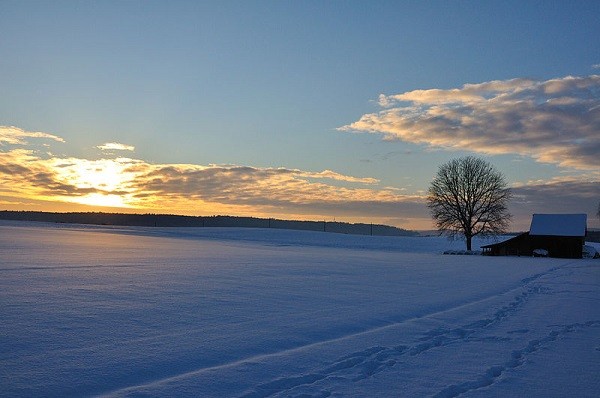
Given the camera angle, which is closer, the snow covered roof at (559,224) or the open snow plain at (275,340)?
the open snow plain at (275,340)

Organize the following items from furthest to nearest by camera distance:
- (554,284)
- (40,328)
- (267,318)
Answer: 1. (554,284)
2. (267,318)
3. (40,328)

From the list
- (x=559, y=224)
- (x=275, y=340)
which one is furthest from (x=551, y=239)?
Answer: (x=275, y=340)

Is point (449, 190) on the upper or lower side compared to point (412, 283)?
upper

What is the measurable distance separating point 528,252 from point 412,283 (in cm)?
4452

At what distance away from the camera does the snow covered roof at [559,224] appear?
54697 millimetres

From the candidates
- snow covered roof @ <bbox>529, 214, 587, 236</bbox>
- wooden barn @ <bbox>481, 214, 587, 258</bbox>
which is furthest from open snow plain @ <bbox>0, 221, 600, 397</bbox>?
snow covered roof @ <bbox>529, 214, 587, 236</bbox>

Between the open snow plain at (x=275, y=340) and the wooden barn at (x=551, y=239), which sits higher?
the wooden barn at (x=551, y=239)

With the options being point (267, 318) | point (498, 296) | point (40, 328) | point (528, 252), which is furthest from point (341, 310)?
point (528, 252)

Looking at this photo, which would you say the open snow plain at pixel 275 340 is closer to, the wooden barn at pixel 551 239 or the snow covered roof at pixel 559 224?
the wooden barn at pixel 551 239

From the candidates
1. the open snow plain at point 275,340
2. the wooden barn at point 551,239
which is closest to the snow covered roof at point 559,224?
the wooden barn at point 551,239

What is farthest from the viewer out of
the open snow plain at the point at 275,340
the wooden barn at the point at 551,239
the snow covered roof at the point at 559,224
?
the snow covered roof at the point at 559,224

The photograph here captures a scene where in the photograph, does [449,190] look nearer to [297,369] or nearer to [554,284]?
[554,284]

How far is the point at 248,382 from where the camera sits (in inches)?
224

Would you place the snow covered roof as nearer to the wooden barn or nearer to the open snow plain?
the wooden barn
